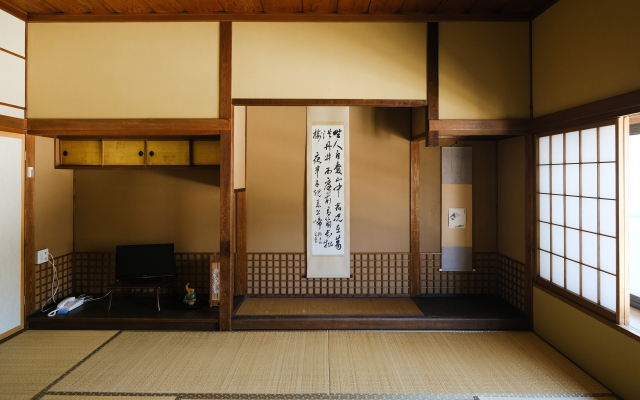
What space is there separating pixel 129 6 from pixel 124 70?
22.4 inches

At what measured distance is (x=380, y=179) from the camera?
4.47 meters

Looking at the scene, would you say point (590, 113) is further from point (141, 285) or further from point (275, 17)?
point (141, 285)

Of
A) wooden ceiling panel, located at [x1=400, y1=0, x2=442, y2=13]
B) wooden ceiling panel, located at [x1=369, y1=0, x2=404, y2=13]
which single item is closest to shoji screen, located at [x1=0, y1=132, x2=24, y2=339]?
wooden ceiling panel, located at [x1=369, y1=0, x2=404, y2=13]

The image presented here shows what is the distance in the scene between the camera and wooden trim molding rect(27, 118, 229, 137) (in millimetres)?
3543

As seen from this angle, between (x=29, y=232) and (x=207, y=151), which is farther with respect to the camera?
(x=207, y=151)

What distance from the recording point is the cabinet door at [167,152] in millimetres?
4133

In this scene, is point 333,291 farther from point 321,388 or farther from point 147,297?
point 147,297

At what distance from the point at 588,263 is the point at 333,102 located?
2.53 metres

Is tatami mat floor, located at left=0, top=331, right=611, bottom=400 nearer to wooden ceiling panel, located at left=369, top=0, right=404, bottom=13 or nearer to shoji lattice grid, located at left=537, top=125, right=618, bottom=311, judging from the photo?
shoji lattice grid, located at left=537, top=125, right=618, bottom=311

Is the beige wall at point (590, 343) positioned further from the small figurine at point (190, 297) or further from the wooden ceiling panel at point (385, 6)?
the small figurine at point (190, 297)

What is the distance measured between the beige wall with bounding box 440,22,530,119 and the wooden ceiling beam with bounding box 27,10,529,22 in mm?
69

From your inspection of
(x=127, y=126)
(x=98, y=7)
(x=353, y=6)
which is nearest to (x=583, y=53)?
(x=353, y=6)

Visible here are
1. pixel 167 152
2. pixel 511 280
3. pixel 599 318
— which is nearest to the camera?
pixel 599 318

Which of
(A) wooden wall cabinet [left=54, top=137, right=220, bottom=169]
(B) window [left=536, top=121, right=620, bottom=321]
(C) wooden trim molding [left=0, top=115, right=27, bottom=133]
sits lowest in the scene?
(B) window [left=536, top=121, right=620, bottom=321]
